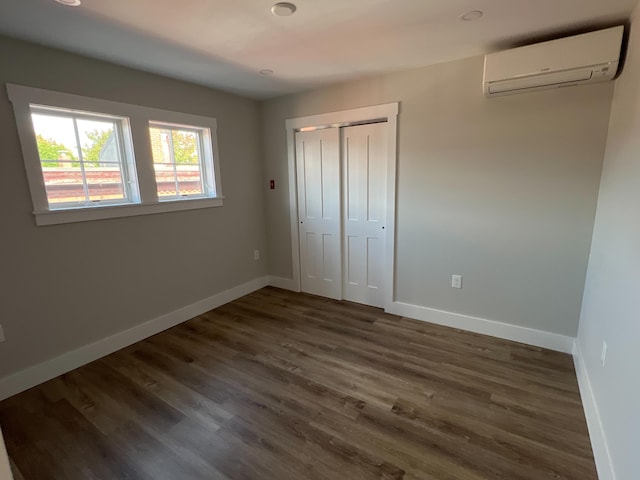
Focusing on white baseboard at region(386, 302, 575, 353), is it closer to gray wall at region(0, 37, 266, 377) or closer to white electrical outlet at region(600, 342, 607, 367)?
white electrical outlet at region(600, 342, 607, 367)

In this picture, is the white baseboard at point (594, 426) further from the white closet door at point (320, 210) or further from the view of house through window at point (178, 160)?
the view of house through window at point (178, 160)

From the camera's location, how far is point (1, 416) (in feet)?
6.34

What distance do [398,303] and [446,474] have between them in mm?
1778

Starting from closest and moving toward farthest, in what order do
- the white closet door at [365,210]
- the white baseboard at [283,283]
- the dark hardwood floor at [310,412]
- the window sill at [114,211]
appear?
the dark hardwood floor at [310,412] → the window sill at [114,211] → the white closet door at [365,210] → the white baseboard at [283,283]

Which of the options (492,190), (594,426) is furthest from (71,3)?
(594,426)

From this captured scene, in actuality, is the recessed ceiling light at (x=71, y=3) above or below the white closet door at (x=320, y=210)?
above

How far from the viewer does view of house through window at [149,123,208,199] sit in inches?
114

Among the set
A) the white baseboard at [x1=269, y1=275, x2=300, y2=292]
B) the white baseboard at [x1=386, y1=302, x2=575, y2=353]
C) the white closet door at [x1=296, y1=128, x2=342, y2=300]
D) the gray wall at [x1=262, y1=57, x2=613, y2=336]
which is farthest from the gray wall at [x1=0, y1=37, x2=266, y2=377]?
the white baseboard at [x1=386, y1=302, x2=575, y2=353]

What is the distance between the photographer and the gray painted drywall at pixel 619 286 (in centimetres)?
127

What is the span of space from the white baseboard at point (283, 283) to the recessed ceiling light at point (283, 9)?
2.87 metres

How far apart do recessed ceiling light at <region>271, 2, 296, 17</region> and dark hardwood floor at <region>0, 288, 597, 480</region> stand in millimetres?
2325

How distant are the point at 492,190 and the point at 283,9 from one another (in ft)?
6.65

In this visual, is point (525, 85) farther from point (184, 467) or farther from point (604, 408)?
point (184, 467)

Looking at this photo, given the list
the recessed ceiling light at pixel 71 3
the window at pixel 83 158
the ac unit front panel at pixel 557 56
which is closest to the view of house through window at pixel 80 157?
the window at pixel 83 158
